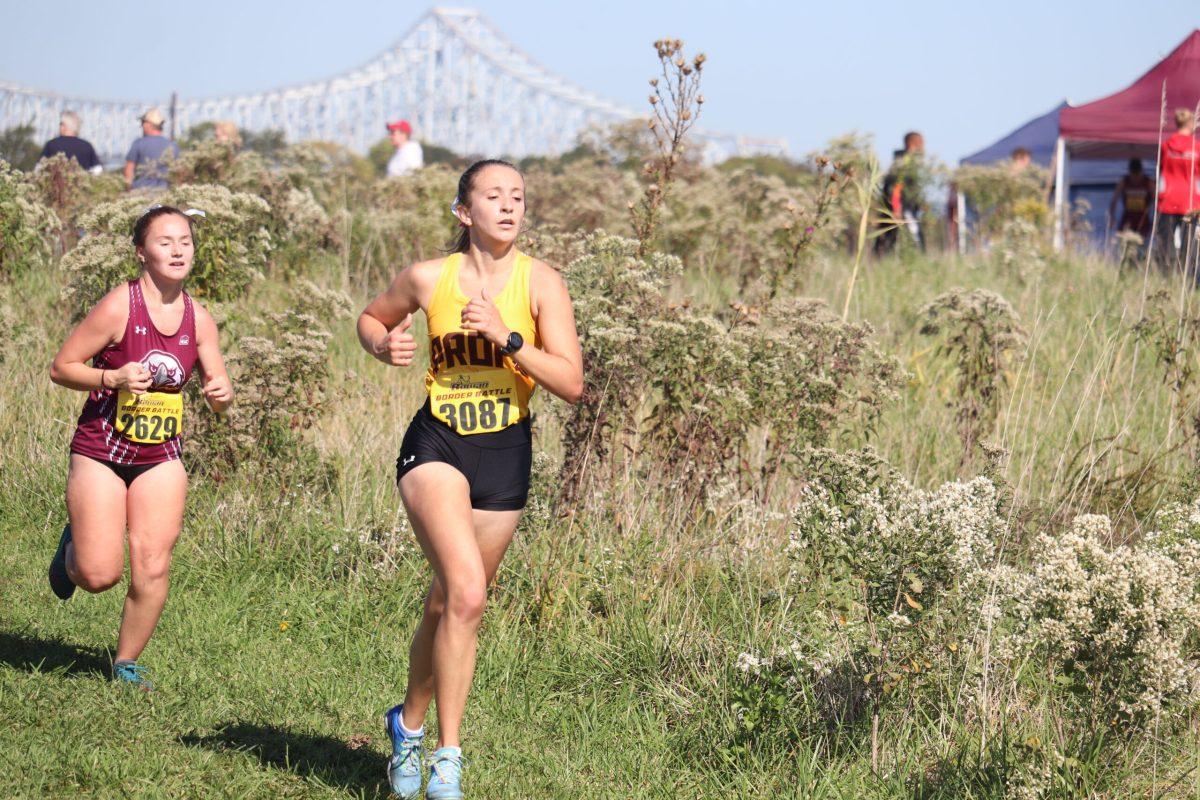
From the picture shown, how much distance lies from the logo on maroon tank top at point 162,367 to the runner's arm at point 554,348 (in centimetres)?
153

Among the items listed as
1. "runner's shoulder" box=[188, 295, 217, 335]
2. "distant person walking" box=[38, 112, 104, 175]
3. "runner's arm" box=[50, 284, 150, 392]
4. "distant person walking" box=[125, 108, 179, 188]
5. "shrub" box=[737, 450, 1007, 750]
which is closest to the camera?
"shrub" box=[737, 450, 1007, 750]

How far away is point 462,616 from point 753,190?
33.9 feet

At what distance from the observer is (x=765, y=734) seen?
4293mm

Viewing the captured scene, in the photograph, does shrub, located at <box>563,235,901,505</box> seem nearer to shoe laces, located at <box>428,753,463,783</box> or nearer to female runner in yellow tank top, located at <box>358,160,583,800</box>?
female runner in yellow tank top, located at <box>358,160,583,800</box>

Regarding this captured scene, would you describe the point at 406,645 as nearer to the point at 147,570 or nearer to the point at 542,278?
the point at 147,570

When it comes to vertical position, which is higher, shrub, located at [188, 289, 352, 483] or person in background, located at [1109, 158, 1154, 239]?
person in background, located at [1109, 158, 1154, 239]

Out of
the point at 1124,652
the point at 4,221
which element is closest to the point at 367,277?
the point at 4,221

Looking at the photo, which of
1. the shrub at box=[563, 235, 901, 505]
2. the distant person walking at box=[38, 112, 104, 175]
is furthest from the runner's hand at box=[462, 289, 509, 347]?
the distant person walking at box=[38, 112, 104, 175]

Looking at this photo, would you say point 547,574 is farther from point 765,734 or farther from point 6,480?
point 6,480

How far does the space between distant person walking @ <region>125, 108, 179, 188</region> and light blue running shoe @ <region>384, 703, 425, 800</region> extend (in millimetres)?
9001

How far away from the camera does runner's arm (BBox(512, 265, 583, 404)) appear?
3672 mm

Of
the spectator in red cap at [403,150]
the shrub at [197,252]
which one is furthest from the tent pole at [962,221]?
the shrub at [197,252]

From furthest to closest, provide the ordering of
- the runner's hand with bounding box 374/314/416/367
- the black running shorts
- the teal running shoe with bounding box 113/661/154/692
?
1. the teal running shoe with bounding box 113/661/154/692
2. the runner's hand with bounding box 374/314/416/367
3. the black running shorts

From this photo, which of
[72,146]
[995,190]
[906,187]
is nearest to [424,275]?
[72,146]
